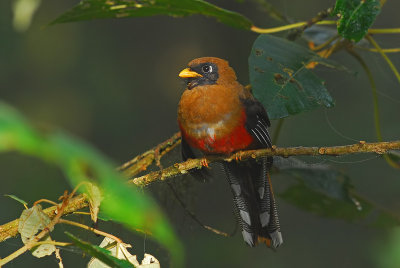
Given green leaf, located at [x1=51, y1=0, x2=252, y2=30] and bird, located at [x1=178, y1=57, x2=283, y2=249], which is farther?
bird, located at [x1=178, y1=57, x2=283, y2=249]

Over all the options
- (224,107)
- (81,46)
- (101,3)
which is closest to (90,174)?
(101,3)

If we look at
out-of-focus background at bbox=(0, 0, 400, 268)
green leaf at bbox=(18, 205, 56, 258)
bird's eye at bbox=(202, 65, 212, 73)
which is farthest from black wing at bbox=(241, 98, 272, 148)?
out-of-focus background at bbox=(0, 0, 400, 268)

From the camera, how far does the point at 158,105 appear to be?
7.31 metres

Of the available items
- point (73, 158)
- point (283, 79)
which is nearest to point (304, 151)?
point (283, 79)

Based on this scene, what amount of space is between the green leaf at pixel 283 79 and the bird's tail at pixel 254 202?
0.60 metres

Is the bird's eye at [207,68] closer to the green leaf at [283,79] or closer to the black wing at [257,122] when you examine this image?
the black wing at [257,122]

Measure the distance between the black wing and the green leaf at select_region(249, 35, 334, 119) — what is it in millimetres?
360

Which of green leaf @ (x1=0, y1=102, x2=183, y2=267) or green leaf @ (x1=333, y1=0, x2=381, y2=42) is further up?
green leaf @ (x1=0, y1=102, x2=183, y2=267)

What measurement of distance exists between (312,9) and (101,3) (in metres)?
5.99

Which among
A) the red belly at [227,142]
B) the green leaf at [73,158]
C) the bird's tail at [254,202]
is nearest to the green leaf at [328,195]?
the bird's tail at [254,202]

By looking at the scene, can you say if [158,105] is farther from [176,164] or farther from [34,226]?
[34,226]

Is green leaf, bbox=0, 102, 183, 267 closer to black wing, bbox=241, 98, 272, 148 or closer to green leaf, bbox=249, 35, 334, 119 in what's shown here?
green leaf, bbox=249, 35, 334, 119

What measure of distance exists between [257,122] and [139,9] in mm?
739

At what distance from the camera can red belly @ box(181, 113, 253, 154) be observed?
98.2 inches
